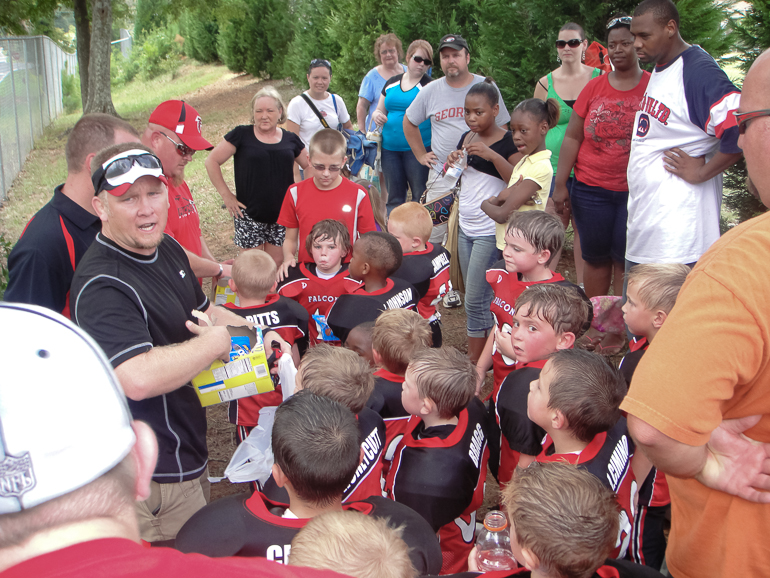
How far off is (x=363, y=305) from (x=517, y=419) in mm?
1322

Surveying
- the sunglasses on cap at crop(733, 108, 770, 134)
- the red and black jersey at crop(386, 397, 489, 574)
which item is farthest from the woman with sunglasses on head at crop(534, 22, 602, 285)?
the sunglasses on cap at crop(733, 108, 770, 134)

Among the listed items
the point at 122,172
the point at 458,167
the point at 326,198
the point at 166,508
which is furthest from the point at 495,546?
the point at 458,167

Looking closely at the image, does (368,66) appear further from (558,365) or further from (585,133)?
(558,365)

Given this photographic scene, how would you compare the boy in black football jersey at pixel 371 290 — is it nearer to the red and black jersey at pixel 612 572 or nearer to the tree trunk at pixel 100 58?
the red and black jersey at pixel 612 572

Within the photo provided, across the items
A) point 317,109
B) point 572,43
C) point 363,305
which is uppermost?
point 572,43

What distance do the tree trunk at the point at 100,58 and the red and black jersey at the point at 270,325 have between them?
1533 cm

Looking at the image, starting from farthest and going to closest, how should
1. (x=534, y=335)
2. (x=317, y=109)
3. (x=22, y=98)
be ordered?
(x=22, y=98), (x=317, y=109), (x=534, y=335)

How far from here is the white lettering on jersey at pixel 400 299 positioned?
356 centimetres

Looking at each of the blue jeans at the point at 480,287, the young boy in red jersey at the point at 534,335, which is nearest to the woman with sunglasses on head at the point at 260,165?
the blue jeans at the point at 480,287

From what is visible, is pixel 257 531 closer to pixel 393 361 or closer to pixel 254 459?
pixel 254 459

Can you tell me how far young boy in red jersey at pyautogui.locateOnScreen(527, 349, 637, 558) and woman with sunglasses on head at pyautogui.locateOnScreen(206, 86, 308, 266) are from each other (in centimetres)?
367

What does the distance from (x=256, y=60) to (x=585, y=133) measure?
21886 mm

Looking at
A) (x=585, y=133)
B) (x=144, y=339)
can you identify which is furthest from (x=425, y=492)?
(x=585, y=133)

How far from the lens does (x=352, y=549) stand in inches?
55.5
